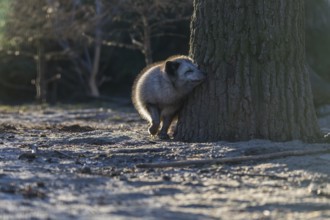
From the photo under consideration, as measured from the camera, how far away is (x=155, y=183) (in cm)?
567

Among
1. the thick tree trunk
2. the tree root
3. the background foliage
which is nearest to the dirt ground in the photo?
the tree root

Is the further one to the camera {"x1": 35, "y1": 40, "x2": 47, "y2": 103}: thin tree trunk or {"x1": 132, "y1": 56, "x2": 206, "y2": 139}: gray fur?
{"x1": 35, "y1": 40, "x2": 47, "y2": 103}: thin tree trunk

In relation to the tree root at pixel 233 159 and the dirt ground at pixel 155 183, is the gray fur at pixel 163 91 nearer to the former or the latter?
the dirt ground at pixel 155 183

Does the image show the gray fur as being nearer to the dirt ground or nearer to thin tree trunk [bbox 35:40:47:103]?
the dirt ground

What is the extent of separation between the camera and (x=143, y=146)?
800 centimetres

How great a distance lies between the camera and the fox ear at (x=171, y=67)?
915 cm

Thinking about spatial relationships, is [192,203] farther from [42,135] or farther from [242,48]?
[42,135]

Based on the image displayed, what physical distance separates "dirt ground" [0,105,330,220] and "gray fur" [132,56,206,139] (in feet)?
2.43

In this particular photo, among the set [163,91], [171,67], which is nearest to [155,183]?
[163,91]

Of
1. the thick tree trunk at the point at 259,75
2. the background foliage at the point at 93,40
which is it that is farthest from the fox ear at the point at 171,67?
the background foliage at the point at 93,40

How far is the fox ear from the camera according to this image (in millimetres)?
9148

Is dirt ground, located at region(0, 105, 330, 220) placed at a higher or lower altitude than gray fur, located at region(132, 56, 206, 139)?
lower

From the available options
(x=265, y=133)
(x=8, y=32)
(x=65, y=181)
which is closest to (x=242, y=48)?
(x=265, y=133)

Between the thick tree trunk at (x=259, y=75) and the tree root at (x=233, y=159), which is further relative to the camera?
the thick tree trunk at (x=259, y=75)
